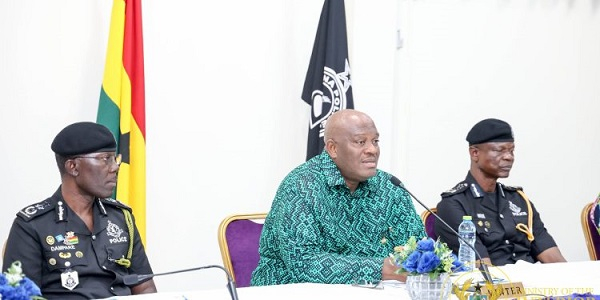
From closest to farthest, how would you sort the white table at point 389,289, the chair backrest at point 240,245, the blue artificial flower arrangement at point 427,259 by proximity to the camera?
1. the blue artificial flower arrangement at point 427,259
2. the white table at point 389,289
3. the chair backrest at point 240,245

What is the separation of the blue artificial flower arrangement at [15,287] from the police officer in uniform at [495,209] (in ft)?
8.87

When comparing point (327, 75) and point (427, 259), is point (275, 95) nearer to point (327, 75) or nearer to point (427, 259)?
point (327, 75)

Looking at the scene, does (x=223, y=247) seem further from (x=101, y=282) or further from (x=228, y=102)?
(x=228, y=102)

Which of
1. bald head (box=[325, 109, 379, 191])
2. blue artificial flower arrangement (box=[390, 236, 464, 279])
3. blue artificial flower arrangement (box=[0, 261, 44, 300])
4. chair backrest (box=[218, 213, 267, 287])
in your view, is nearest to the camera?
blue artificial flower arrangement (box=[0, 261, 44, 300])

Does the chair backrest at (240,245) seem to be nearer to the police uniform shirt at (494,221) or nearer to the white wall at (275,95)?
the police uniform shirt at (494,221)

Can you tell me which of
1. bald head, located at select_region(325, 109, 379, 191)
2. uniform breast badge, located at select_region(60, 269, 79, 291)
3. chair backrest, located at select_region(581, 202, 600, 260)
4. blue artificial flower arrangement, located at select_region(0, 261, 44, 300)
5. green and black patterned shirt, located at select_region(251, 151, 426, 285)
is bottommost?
chair backrest, located at select_region(581, 202, 600, 260)

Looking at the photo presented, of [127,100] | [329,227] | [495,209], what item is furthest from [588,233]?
[127,100]

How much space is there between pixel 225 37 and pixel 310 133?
753mm

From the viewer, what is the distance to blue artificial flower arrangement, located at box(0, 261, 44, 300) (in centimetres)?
168

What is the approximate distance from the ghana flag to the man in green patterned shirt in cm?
108

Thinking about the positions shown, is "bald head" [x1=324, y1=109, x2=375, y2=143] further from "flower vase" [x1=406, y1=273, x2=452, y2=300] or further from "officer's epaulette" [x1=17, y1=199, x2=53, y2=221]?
"officer's epaulette" [x1=17, y1=199, x2=53, y2=221]

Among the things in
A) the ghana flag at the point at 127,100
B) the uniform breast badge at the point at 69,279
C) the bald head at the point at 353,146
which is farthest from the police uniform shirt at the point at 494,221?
the uniform breast badge at the point at 69,279

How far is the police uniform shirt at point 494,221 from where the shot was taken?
4.18 m

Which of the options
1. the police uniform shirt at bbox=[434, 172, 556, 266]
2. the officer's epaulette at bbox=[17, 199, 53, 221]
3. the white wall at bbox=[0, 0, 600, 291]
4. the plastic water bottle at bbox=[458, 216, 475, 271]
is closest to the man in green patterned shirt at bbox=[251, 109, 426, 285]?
the plastic water bottle at bbox=[458, 216, 475, 271]
